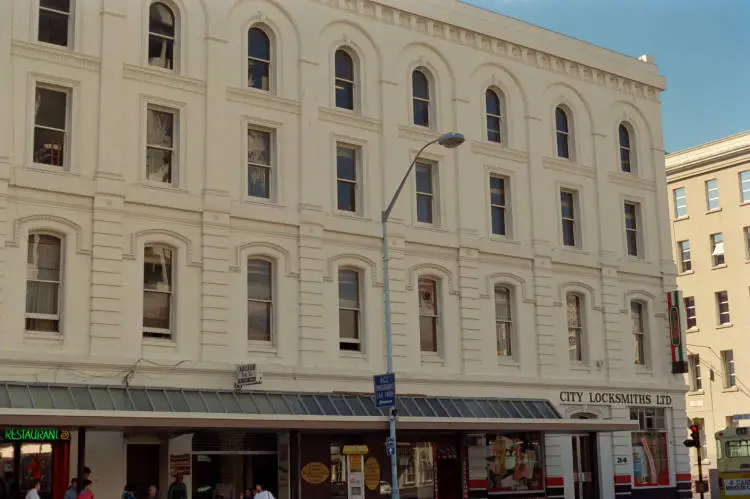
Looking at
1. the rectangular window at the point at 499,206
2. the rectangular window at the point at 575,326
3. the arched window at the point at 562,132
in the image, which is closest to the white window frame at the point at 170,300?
the rectangular window at the point at 499,206

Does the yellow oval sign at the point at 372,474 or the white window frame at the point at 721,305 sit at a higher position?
the white window frame at the point at 721,305

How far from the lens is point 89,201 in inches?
1033

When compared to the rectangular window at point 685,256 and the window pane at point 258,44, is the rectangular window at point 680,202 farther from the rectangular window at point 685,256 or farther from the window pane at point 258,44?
the window pane at point 258,44

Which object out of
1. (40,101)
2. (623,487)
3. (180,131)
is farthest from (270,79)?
(623,487)

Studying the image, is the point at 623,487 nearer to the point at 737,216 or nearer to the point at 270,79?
the point at 270,79

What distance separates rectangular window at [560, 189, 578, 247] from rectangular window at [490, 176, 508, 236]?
2.61 metres

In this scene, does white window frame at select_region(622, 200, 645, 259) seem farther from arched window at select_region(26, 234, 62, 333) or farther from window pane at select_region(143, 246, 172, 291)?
arched window at select_region(26, 234, 62, 333)

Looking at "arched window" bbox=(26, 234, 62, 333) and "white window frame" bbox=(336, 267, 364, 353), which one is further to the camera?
"white window frame" bbox=(336, 267, 364, 353)

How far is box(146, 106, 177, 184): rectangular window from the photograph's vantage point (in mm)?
27875

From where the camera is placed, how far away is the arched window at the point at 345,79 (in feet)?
105

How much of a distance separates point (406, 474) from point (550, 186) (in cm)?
1131

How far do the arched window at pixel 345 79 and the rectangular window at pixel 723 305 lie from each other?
32360 millimetres

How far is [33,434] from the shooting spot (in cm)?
2448

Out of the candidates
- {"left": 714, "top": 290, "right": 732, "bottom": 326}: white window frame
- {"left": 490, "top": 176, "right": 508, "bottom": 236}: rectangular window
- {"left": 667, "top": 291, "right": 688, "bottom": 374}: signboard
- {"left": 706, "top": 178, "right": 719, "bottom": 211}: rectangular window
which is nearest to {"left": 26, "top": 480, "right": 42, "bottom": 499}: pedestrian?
{"left": 490, "top": 176, "right": 508, "bottom": 236}: rectangular window
